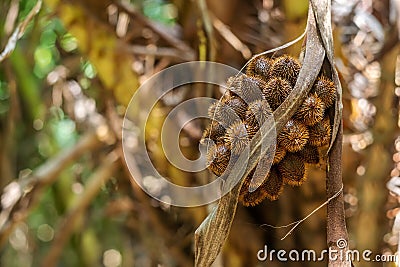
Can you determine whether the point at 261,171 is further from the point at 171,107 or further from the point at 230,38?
the point at 171,107

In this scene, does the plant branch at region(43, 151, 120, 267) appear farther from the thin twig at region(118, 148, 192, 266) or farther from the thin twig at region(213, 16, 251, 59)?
the thin twig at region(213, 16, 251, 59)

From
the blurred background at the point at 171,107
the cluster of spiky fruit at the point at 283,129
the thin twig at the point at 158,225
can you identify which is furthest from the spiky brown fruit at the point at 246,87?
the thin twig at the point at 158,225

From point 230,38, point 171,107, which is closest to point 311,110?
point 230,38

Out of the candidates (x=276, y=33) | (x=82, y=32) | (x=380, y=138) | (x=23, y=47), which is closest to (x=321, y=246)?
(x=380, y=138)

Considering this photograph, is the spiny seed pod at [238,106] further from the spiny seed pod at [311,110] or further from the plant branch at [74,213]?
the plant branch at [74,213]

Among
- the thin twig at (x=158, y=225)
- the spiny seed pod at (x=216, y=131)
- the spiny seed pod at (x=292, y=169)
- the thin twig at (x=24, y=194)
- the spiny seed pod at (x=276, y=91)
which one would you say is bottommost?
the thin twig at (x=158, y=225)

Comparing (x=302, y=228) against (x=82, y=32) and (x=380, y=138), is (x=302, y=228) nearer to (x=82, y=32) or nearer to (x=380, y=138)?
(x=380, y=138)
